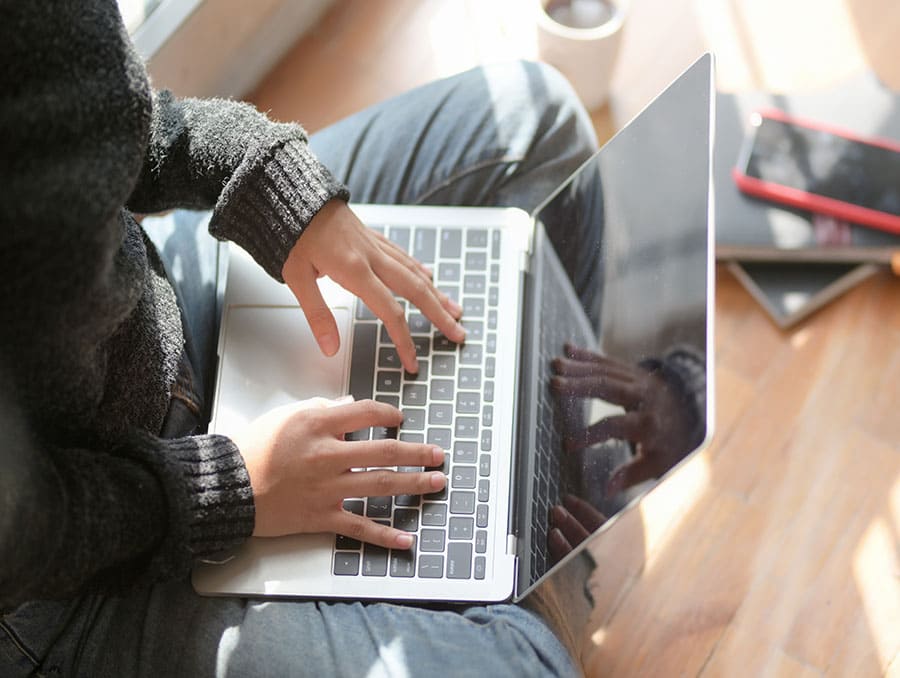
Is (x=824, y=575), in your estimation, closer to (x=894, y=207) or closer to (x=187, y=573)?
(x=894, y=207)

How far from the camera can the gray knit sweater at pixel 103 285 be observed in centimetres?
58

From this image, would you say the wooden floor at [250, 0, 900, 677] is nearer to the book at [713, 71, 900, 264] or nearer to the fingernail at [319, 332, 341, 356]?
the book at [713, 71, 900, 264]

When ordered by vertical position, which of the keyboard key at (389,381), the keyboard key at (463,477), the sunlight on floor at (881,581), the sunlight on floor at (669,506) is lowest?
the sunlight on floor at (881,581)

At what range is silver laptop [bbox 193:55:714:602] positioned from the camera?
740 millimetres

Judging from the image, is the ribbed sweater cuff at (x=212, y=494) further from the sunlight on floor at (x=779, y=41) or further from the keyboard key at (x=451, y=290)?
the sunlight on floor at (x=779, y=41)

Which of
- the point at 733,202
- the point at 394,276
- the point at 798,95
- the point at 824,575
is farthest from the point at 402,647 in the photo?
the point at 798,95

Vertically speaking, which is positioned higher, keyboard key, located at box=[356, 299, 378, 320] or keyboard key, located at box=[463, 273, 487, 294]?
keyboard key, located at box=[463, 273, 487, 294]

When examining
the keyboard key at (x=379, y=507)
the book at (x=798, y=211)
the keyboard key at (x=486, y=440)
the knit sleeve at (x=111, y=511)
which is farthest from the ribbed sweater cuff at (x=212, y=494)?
the book at (x=798, y=211)

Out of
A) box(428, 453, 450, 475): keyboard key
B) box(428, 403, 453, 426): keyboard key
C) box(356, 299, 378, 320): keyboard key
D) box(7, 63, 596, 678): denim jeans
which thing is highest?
box(356, 299, 378, 320): keyboard key

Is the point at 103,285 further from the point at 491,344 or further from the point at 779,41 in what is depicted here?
the point at 779,41

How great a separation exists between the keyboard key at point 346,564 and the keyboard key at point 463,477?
0.10 metres

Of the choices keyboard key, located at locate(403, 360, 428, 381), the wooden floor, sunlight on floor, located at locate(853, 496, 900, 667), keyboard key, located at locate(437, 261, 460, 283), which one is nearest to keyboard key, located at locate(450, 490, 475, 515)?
keyboard key, located at locate(403, 360, 428, 381)

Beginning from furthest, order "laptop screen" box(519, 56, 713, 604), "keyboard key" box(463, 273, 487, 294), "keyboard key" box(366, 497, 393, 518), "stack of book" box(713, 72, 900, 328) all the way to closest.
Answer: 1. "stack of book" box(713, 72, 900, 328)
2. "keyboard key" box(463, 273, 487, 294)
3. "keyboard key" box(366, 497, 393, 518)
4. "laptop screen" box(519, 56, 713, 604)

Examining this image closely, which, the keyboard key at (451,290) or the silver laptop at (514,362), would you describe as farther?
the keyboard key at (451,290)
